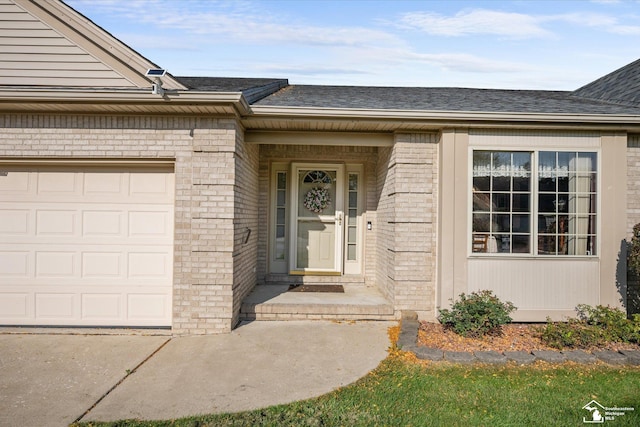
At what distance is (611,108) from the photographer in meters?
5.84

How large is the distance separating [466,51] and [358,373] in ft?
26.3

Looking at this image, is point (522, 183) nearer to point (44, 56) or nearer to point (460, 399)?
point (460, 399)

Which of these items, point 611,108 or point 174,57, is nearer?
point 611,108

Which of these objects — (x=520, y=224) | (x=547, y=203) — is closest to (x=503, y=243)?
(x=520, y=224)

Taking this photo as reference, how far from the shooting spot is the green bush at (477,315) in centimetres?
489

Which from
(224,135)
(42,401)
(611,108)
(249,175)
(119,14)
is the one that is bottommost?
(42,401)

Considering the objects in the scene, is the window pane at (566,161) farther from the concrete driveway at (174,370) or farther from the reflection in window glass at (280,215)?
the reflection in window glass at (280,215)

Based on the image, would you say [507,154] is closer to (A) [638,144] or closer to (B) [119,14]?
(A) [638,144]

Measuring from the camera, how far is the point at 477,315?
16.3 ft

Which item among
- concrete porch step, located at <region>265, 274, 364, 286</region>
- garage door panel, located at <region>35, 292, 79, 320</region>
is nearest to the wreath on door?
concrete porch step, located at <region>265, 274, 364, 286</region>

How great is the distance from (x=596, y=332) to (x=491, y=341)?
126 cm

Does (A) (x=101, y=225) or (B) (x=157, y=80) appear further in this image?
(A) (x=101, y=225)

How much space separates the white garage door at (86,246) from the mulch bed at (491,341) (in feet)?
11.8

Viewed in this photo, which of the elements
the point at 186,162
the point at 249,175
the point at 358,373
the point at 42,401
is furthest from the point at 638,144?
the point at 42,401
